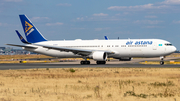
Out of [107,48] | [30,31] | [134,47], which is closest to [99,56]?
[107,48]

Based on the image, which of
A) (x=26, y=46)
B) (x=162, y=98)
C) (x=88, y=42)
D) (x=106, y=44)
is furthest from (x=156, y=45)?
(x=162, y=98)

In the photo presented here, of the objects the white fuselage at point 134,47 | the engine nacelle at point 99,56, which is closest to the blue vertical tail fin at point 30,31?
the white fuselage at point 134,47

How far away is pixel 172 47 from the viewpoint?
152ft

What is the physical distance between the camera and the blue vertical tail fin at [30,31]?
5646cm

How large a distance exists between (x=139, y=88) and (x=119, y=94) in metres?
2.92

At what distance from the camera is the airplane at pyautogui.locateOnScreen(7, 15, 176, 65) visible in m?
46.6

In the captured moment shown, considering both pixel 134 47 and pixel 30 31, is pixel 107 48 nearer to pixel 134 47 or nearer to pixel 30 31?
pixel 134 47

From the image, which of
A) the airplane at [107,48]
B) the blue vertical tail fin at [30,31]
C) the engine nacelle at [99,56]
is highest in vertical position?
the blue vertical tail fin at [30,31]

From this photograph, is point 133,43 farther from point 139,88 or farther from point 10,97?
point 10,97

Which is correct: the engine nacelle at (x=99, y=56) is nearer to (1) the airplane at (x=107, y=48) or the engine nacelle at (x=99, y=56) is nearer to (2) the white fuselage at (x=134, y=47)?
(1) the airplane at (x=107, y=48)

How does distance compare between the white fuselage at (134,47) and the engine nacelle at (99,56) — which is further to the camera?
the engine nacelle at (99,56)

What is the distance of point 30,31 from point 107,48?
58.8 ft

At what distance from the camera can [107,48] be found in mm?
49406

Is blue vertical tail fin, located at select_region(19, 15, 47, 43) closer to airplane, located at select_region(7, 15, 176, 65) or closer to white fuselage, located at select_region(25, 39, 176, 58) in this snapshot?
airplane, located at select_region(7, 15, 176, 65)
